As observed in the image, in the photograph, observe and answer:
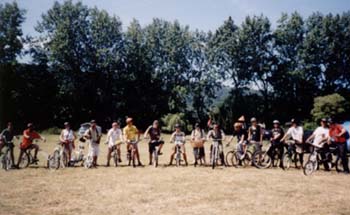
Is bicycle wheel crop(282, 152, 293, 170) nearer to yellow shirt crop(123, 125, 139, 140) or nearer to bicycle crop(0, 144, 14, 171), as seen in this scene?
yellow shirt crop(123, 125, 139, 140)

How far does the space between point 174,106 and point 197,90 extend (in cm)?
458

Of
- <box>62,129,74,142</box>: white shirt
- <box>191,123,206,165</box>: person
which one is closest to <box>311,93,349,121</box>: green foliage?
<box>191,123,206,165</box>: person

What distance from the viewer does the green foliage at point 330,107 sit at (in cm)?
4556

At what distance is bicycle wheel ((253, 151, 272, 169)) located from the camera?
Answer: 18.6 m

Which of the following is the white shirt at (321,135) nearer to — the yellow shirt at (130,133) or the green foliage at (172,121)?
the yellow shirt at (130,133)

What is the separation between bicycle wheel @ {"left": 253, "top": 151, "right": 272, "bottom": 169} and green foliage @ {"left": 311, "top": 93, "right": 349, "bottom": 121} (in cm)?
2971

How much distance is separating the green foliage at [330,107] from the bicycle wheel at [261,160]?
97.5ft

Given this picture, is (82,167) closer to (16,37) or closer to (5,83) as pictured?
(5,83)

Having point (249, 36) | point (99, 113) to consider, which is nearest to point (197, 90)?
point (249, 36)

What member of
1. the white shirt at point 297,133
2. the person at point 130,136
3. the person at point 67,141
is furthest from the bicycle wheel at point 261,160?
the person at point 67,141

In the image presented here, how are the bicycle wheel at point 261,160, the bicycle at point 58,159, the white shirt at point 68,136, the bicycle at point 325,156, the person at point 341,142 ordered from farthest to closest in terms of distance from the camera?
the white shirt at point 68,136 → the bicycle wheel at point 261,160 → the bicycle at point 58,159 → the person at point 341,142 → the bicycle at point 325,156

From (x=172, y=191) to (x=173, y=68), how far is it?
4718 centimetres

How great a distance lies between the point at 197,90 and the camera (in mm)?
57812

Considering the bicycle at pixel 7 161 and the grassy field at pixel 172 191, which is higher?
the bicycle at pixel 7 161
